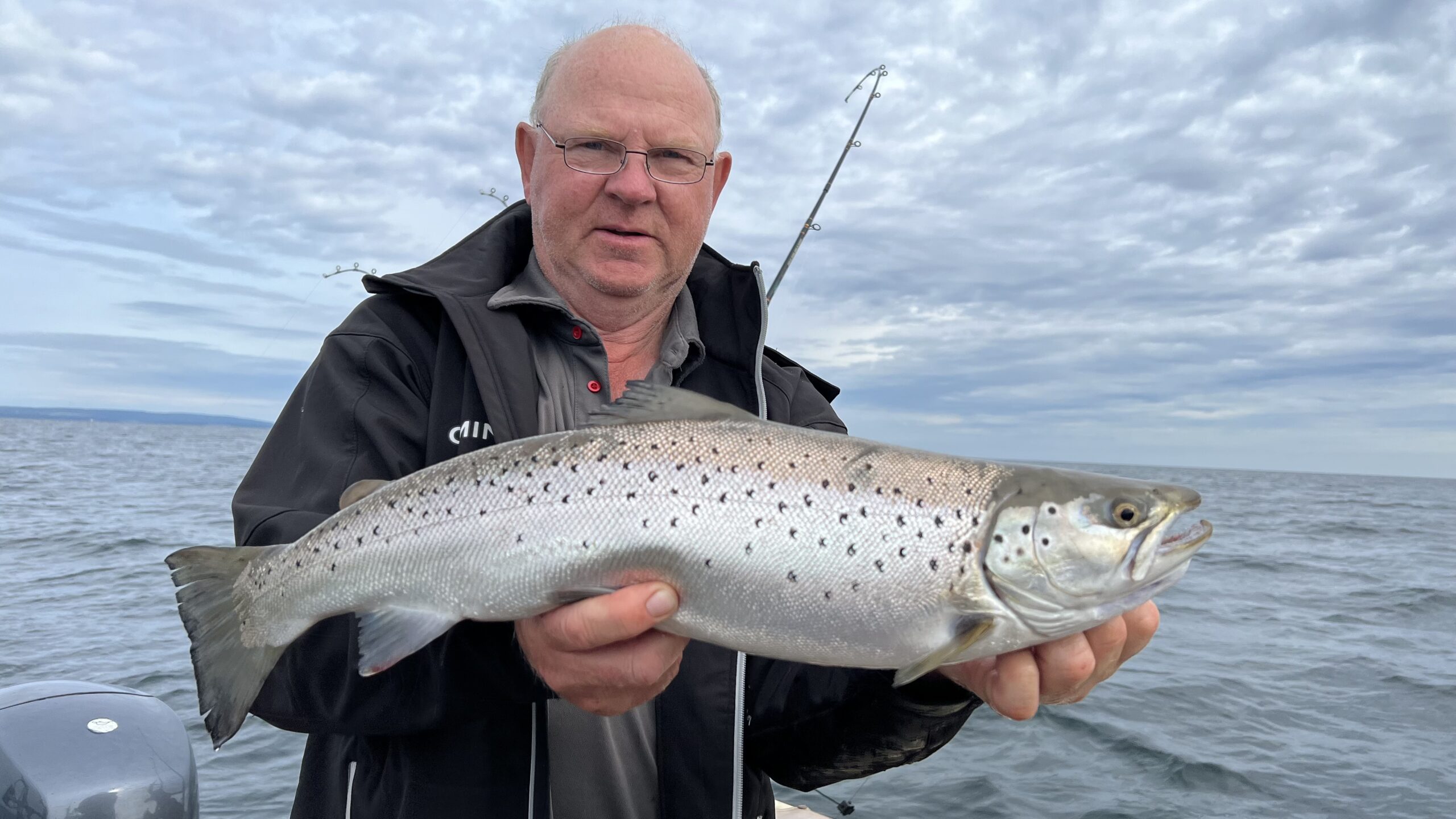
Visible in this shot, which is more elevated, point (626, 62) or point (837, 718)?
Result: point (626, 62)

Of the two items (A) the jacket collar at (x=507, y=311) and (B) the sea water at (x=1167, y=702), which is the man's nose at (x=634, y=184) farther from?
(B) the sea water at (x=1167, y=702)

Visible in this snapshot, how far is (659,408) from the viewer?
2582 millimetres

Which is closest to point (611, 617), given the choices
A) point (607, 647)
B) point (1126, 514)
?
point (607, 647)

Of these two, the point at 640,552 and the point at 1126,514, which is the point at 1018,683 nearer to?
the point at 1126,514

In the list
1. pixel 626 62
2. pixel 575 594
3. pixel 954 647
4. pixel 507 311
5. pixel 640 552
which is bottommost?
pixel 954 647

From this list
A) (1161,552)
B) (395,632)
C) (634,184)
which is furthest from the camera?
(634,184)

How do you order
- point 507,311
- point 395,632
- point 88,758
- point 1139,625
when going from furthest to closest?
1. point 88,758
2. point 507,311
3. point 1139,625
4. point 395,632

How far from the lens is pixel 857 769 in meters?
3.21

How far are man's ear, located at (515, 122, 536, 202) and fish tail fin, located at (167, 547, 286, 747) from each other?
5.61 feet

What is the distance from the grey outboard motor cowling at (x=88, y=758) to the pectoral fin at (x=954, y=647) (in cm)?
294

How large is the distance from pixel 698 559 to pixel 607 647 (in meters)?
0.32

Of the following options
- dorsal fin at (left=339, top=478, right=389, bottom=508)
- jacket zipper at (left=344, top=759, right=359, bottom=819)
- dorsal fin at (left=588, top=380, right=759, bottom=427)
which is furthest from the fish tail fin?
dorsal fin at (left=588, top=380, right=759, bottom=427)

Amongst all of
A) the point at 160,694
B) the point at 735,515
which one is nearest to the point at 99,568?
the point at 160,694

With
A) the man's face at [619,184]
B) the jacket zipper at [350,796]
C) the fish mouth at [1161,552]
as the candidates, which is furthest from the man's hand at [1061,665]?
the jacket zipper at [350,796]
